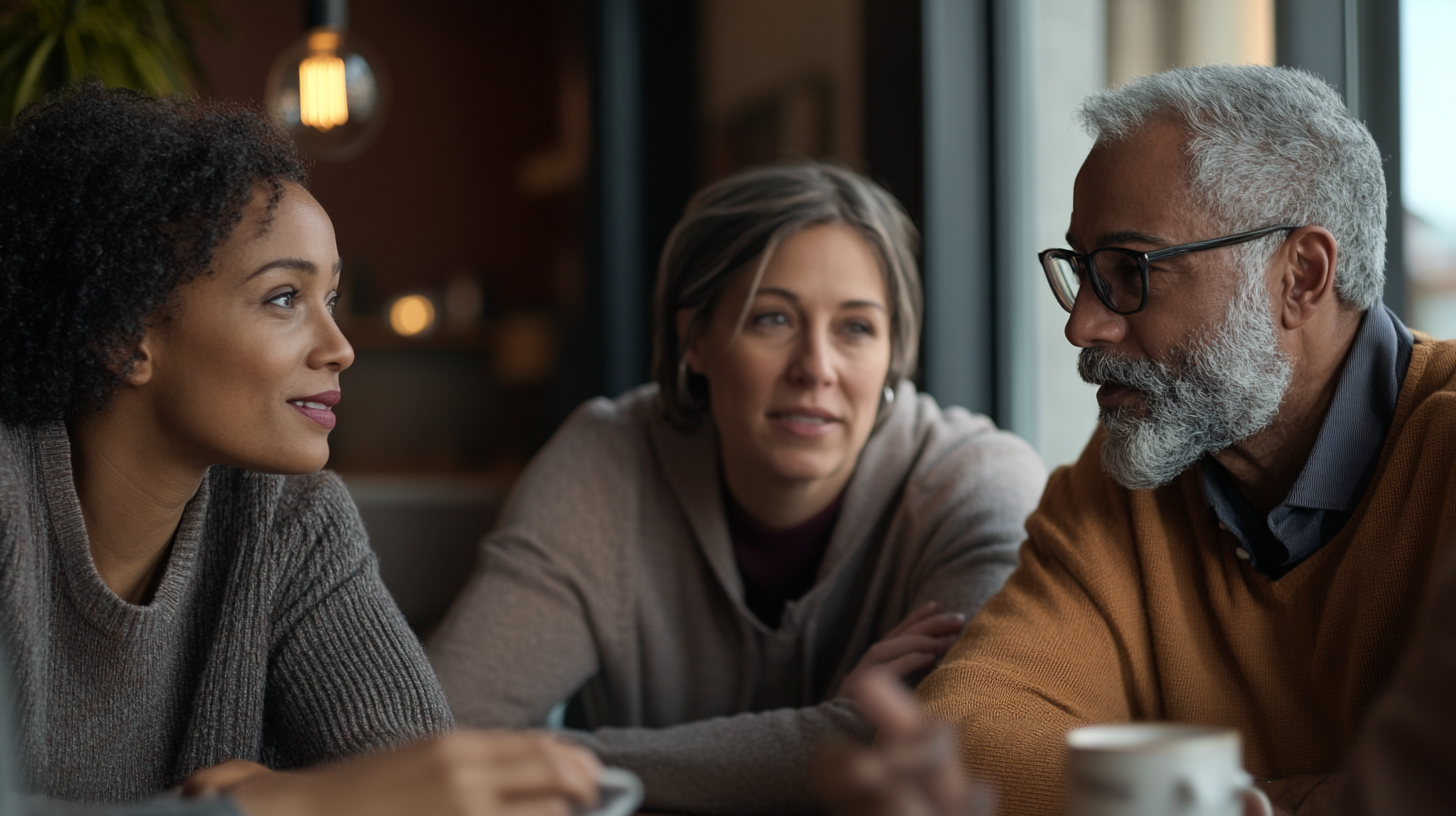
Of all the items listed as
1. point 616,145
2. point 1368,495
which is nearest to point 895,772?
point 1368,495

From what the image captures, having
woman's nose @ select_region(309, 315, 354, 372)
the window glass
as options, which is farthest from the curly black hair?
the window glass

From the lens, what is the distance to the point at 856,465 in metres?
1.93

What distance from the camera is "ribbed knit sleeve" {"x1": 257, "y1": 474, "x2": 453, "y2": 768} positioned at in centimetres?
125

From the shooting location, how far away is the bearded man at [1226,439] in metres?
1.17

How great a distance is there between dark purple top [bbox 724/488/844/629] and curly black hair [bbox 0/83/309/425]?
3.26 feet

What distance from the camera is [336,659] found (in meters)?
1.27

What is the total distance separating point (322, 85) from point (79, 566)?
2021 mm

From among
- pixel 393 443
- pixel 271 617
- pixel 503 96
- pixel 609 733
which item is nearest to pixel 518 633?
pixel 609 733

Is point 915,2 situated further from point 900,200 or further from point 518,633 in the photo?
point 518,633

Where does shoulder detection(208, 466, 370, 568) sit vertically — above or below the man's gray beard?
below

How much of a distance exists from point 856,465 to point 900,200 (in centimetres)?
103

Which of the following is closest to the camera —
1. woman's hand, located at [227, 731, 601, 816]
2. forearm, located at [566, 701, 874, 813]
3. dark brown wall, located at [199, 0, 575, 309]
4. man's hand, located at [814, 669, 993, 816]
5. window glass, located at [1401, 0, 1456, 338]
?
man's hand, located at [814, 669, 993, 816]

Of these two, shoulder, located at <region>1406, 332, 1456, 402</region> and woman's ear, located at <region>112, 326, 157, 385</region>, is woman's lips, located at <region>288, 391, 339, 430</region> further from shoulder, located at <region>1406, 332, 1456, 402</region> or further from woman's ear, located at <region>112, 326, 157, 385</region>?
shoulder, located at <region>1406, 332, 1456, 402</region>

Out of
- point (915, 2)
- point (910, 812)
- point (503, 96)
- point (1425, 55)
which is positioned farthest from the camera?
point (503, 96)
